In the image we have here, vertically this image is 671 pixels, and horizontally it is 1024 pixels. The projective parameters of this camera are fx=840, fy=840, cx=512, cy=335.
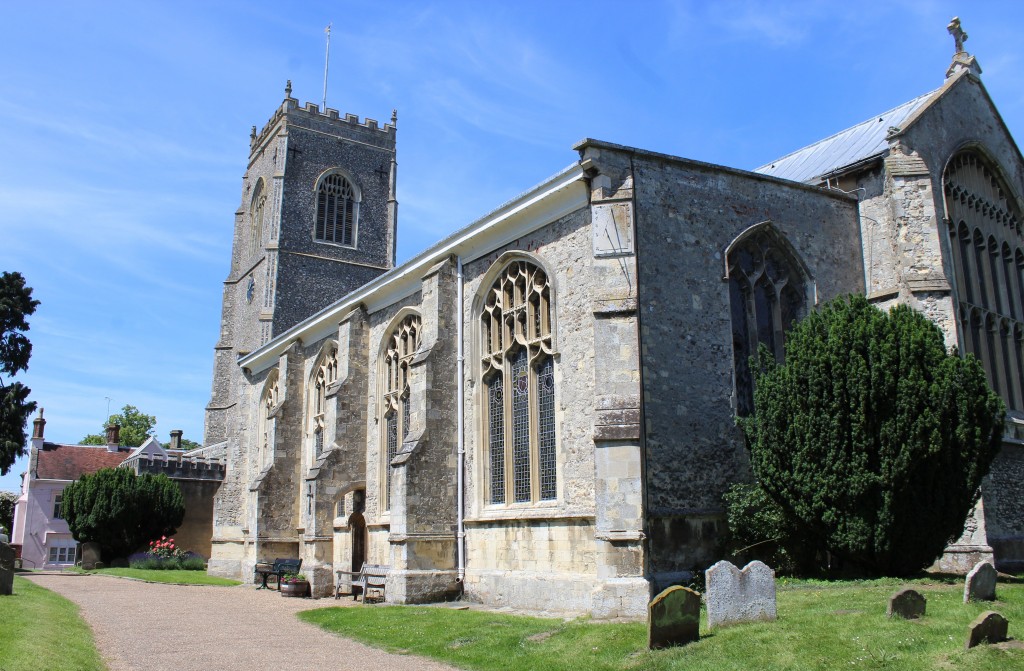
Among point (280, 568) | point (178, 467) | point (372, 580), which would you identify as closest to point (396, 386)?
point (372, 580)

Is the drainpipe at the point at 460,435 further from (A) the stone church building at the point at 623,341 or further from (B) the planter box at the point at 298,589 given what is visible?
(B) the planter box at the point at 298,589

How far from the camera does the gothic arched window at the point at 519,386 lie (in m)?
17.3

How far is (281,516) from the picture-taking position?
27.9 metres

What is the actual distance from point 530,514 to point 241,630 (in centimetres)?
574

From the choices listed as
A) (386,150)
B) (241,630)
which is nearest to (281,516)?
(241,630)

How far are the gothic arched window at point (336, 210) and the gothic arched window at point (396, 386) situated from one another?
85.5 feet

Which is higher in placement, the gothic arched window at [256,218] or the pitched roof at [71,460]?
the gothic arched window at [256,218]

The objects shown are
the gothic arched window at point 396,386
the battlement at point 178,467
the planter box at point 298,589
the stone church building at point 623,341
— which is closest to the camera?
the stone church building at point 623,341

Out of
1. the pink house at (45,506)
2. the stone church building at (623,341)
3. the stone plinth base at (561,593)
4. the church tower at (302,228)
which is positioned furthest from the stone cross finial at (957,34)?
the pink house at (45,506)

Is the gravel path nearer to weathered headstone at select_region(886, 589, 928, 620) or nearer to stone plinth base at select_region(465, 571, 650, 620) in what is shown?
stone plinth base at select_region(465, 571, 650, 620)

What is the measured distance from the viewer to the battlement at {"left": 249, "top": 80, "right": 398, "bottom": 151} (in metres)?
49.0

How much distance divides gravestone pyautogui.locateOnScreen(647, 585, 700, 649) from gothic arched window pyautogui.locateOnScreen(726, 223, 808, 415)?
740cm

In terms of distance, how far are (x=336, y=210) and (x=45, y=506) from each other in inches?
948

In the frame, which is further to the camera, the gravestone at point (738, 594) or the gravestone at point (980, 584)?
the gravestone at point (980, 584)
